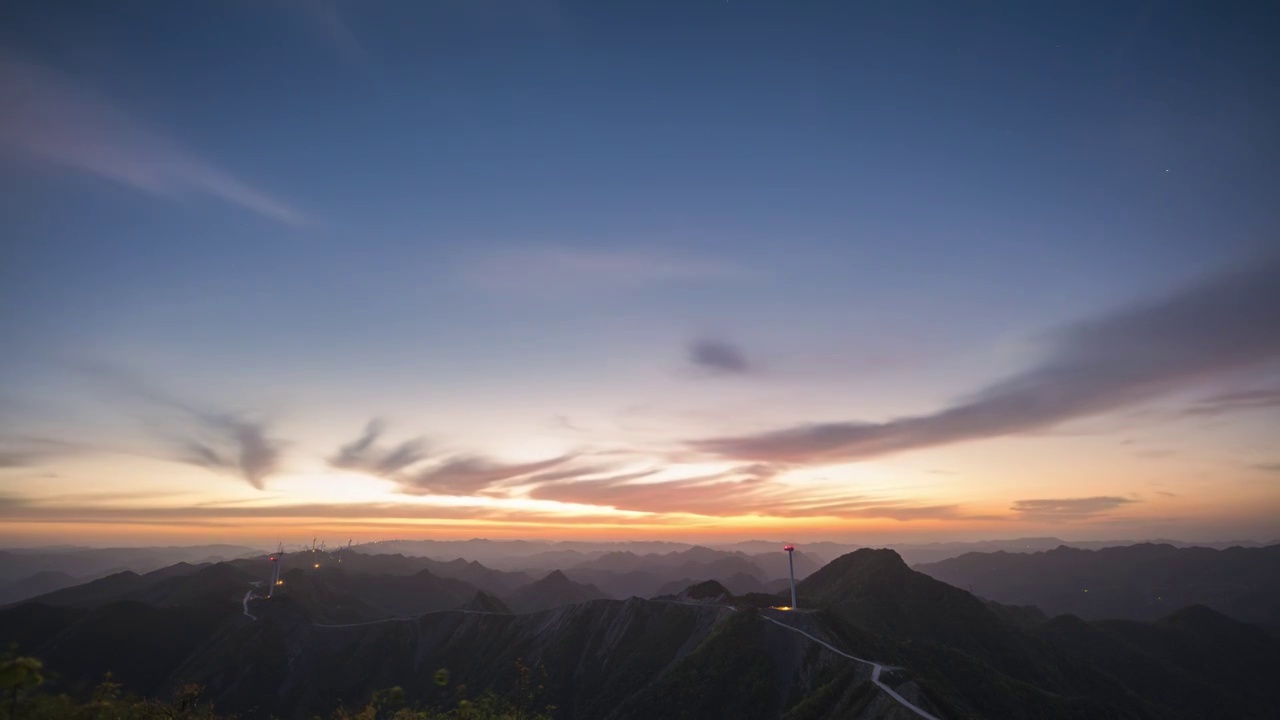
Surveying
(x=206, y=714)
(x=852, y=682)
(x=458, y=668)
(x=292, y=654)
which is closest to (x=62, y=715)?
(x=206, y=714)

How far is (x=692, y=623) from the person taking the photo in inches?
5032

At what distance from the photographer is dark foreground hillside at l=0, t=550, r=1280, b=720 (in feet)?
325

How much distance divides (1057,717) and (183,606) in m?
218

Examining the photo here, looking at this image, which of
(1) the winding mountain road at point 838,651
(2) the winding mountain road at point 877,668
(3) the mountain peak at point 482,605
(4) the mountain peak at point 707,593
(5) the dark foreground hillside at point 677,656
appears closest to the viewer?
(2) the winding mountain road at point 877,668

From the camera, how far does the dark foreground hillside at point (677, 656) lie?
325 ft

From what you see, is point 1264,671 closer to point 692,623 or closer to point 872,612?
point 872,612

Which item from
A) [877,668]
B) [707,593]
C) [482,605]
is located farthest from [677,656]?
[482,605]

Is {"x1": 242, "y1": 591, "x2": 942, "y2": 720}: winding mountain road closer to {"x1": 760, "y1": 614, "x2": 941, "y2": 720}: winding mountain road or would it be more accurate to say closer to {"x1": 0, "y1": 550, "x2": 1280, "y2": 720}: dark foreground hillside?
{"x1": 760, "y1": 614, "x2": 941, "y2": 720}: winding mountain road

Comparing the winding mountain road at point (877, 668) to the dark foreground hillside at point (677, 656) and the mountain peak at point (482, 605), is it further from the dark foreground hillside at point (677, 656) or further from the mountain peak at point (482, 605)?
the mountain peak at point (482, 605)

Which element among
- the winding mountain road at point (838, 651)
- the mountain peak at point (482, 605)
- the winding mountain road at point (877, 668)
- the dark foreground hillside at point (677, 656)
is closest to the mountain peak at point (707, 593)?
the dark foreground hillside at point (677, 656)

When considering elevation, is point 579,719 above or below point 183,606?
below

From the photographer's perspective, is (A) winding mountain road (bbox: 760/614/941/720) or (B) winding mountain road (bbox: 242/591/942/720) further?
(B) winding mountain road (bbox: 242/591/942/720)

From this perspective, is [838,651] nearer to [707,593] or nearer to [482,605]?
[707,593]

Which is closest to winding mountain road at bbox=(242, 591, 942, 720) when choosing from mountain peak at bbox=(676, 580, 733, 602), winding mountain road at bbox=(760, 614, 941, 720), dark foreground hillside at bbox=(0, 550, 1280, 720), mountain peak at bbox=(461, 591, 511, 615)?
winding mountain road at bbox=(760, 614, 941, 720)
